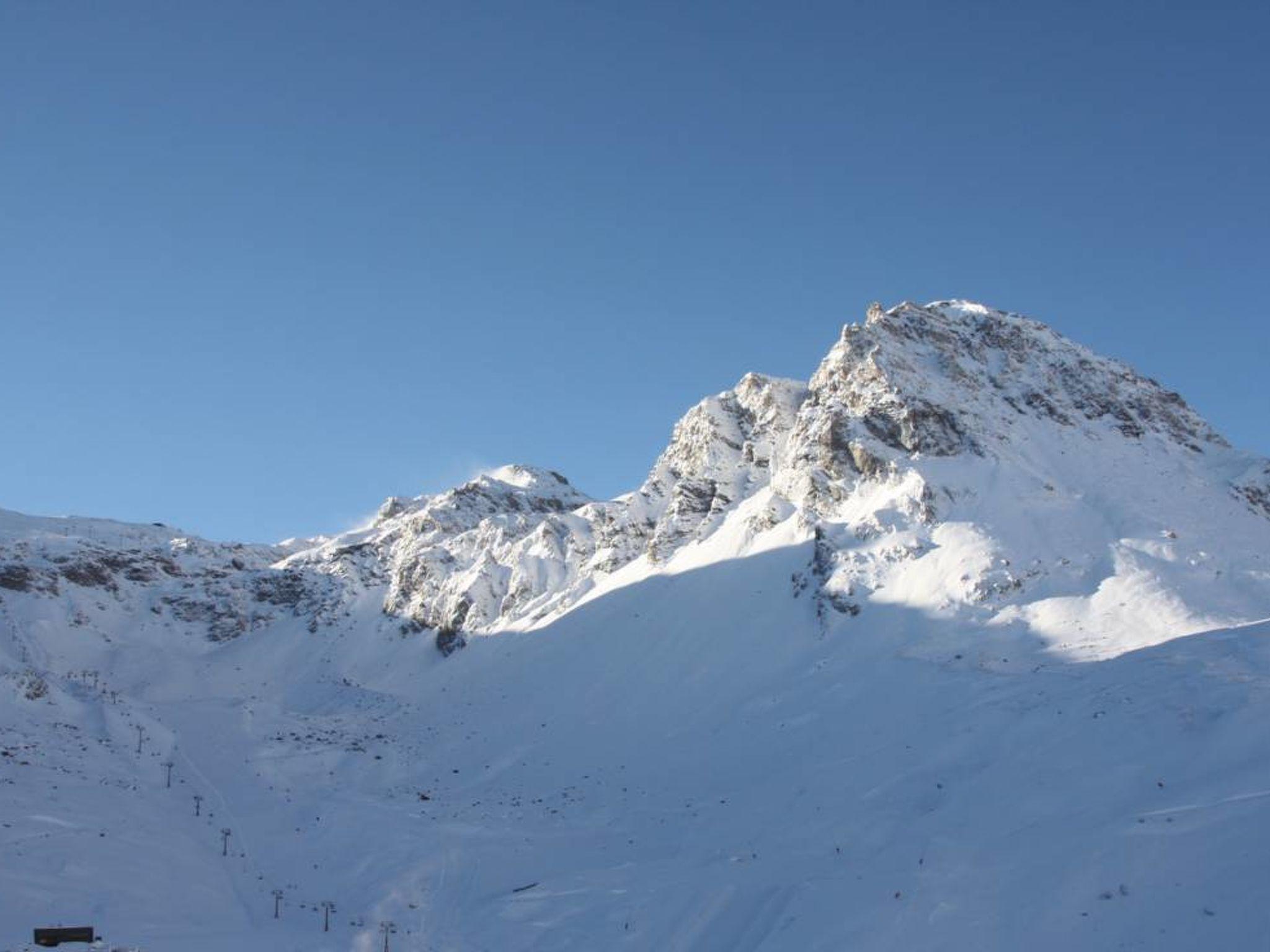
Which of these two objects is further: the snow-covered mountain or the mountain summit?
the mountain summit

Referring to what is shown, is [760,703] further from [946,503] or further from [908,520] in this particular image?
[946,503]

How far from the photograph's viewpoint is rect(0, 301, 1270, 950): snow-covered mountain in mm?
19969

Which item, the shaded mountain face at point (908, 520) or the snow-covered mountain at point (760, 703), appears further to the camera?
the shaded mountain face at point (908, 520)

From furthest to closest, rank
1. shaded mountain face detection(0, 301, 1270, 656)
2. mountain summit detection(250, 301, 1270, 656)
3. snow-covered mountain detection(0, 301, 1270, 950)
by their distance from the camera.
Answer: shaded mountain face detection(0, 301, 1270, 656)
mountain summit detection(250, 301, 1270, 656)
snow-covered mountain detection(0, 301, 1270, 950)

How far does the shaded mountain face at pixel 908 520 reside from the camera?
43.7 metres

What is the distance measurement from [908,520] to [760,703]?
49.4 feet

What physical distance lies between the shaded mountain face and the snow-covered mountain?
0.88ft

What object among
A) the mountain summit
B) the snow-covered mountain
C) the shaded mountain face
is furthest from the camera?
the shaded mountain face

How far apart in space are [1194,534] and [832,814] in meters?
31.6

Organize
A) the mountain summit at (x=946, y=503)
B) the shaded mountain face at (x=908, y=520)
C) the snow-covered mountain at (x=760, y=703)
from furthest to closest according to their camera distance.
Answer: the shaded mountain face at (x=908, y=520)
the mountain summit at (x=946, y=503)
the snow-covered mountain at (x=760, y=703)

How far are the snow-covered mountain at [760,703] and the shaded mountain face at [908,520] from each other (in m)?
0.27

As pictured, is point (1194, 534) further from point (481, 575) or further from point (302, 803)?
point (481, 575)

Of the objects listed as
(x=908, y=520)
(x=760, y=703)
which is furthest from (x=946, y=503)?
(x=760, y=703)

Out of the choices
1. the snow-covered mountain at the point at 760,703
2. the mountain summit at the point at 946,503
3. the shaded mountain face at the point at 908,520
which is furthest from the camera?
the shaded mountain face at the point at 908,520
